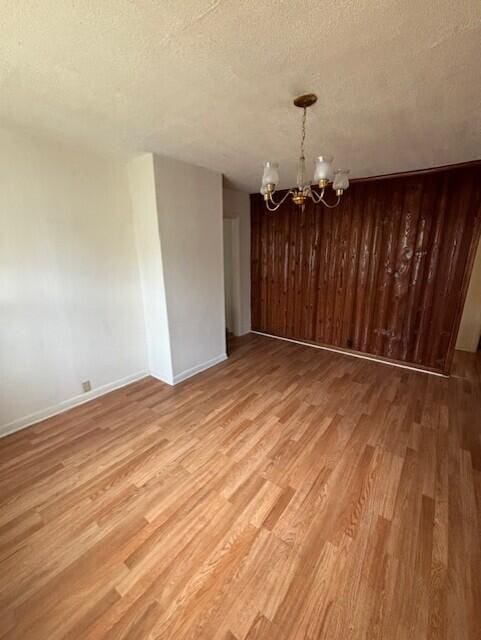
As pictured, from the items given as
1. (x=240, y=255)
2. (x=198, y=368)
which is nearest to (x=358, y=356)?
(x=198, y=368)

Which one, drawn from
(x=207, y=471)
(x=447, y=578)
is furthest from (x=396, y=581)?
(x=207, y=471)

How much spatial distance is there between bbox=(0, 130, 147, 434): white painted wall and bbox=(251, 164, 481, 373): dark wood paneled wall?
247 cm

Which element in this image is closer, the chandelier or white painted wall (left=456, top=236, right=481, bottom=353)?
the chandelier

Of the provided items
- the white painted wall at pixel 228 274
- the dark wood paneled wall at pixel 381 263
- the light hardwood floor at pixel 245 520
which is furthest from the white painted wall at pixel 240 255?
the light hardwood floor at pixel 245 520

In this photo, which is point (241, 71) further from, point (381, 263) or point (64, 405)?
point (64, 405)

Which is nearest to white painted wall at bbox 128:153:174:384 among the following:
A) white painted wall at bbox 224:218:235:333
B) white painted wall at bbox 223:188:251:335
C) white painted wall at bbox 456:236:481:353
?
white painted wall at bbox 223:188:251:335

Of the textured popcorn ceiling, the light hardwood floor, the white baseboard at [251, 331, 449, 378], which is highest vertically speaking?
the textured popcorn ceiling

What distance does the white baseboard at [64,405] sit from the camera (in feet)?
7.62

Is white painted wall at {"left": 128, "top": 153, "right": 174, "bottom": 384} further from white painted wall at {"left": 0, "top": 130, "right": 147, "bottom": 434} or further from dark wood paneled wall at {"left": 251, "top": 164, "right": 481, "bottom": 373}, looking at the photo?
dark wood paneled wall at {"left": 251, "top": 164, "right": 481, "bottom": 373}

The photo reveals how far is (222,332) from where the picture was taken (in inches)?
145

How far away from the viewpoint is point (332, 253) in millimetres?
3867

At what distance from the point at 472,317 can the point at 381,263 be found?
1.83 m

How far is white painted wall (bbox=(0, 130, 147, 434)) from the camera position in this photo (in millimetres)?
2158

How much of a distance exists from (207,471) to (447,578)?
140 cm
